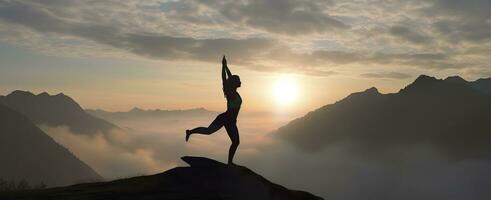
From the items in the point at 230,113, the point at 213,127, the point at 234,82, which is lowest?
the point at 213,127

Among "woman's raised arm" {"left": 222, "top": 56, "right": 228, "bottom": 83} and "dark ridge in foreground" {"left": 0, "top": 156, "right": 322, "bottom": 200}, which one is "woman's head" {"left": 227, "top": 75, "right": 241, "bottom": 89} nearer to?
"woman's raised arm" {"left": 222, "top": 56, "right": 228, "bottom": 83}

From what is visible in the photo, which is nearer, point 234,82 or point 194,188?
point 194,188

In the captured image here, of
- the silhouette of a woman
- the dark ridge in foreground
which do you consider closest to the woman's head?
the silhouette of a woman

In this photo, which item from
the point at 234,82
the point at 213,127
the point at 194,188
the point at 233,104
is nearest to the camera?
the point at 194,188

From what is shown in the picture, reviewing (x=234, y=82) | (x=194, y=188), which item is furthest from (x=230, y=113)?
(x=194, y=188)

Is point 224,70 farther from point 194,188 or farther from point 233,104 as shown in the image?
point 194,188

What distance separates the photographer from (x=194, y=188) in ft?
58.7

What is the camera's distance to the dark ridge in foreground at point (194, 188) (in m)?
17.4

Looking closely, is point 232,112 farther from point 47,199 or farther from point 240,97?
point 47,199

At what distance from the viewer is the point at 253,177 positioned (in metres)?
18.6

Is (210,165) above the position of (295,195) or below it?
above

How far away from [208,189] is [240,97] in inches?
156

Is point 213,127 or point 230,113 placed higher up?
point 230,113

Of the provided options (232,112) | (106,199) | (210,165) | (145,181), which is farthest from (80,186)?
(232,112)
